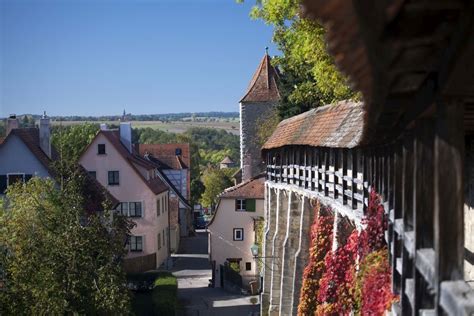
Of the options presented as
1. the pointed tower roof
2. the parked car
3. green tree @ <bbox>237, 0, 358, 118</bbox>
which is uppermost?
the pointed tower roof

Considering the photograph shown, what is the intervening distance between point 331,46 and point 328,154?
573 inches

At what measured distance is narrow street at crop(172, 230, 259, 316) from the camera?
107 ft

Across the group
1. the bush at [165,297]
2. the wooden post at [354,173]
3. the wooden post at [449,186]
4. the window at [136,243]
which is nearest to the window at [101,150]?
the window at [136,243]

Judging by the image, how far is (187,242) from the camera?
57750mm

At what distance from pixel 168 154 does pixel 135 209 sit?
880 inches

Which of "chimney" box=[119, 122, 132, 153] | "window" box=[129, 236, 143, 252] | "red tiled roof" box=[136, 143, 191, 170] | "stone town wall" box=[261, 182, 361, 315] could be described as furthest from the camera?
"red tiled roof" box=[136, 143, 191, 170]

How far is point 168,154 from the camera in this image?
6281 cm

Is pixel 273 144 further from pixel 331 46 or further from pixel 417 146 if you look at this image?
pixel 331 46

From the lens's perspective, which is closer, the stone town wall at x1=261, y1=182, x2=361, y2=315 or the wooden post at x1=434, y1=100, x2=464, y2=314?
the wooden post at x1=434, y1=100, x2=464, y2=314

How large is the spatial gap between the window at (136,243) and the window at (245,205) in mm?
6207

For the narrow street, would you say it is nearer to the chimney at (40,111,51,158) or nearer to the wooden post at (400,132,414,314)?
the chimney at (40,111,51,158)

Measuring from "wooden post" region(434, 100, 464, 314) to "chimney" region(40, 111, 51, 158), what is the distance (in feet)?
90.8

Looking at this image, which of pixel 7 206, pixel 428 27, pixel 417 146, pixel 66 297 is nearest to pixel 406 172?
pixel 417 146

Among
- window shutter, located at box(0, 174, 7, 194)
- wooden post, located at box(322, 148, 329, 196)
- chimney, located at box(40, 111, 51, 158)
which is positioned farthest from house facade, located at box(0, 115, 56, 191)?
wooden post, located at box(322, 148, 329, 196)
